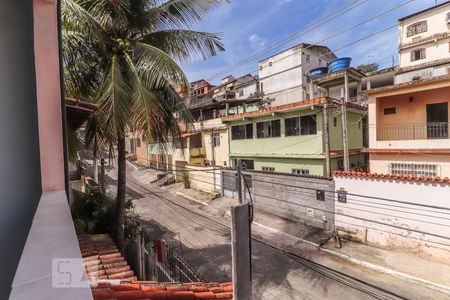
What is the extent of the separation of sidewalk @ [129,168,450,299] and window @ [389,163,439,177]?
4264 mm

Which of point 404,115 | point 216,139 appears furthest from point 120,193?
point 404,115

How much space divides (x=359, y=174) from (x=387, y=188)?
3.79ft

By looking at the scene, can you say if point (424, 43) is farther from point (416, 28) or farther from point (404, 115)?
point (404, 115)

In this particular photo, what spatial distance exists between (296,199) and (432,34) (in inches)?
792

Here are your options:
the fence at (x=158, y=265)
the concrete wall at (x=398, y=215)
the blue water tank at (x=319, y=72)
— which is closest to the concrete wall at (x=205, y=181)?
the concrete wall at (x=398, y=215)

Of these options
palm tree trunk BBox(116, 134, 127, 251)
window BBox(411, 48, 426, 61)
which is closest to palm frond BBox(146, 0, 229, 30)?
palm tree trunk BBox(116, 134, 127, 251)

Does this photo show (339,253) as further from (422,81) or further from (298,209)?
(422,81)

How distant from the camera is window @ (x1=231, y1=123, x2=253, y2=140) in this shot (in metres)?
17.3

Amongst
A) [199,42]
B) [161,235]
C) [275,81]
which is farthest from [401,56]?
[161,235]

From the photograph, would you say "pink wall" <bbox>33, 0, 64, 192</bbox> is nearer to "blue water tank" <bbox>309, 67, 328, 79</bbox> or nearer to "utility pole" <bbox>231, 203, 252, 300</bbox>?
"utility pole" <bbox>231, 203, 252, 300</bbox>

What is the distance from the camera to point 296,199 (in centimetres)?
1319

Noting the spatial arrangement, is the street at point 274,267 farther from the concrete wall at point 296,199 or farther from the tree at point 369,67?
the tree at point 369,67

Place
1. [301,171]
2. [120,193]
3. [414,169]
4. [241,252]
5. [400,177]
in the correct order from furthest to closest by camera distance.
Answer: [301,171] < [414,169] < [400,177] < [120,193] < [241,252]

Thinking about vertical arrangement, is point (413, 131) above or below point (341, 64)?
below
